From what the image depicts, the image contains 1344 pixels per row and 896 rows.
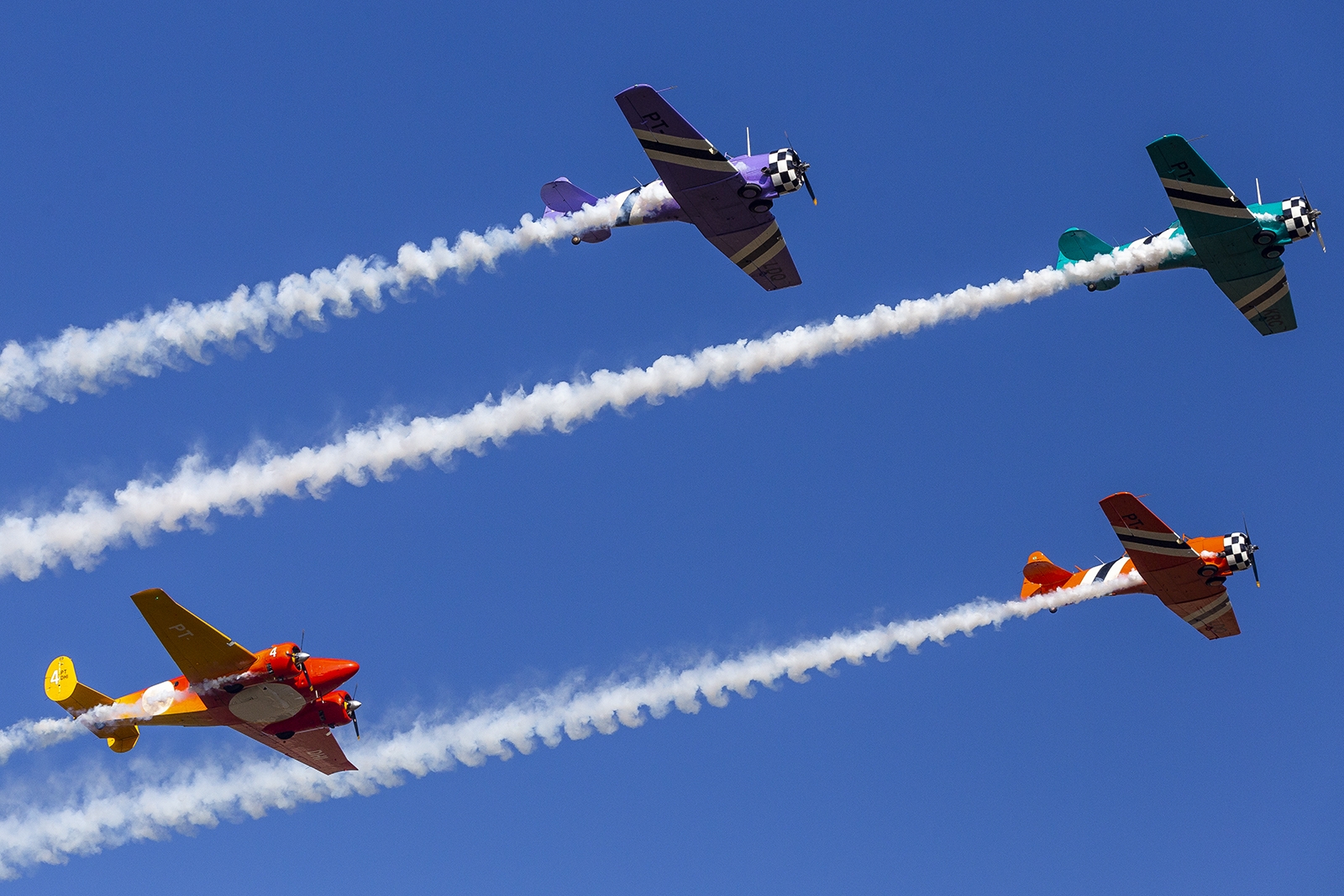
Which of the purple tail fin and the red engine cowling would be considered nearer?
the red engine cowling

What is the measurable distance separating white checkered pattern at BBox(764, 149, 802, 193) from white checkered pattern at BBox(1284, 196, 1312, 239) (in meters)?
13.5

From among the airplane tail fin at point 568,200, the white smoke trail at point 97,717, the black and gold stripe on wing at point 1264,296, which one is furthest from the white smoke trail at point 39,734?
the black and gold stripe on wing at point 1264,296

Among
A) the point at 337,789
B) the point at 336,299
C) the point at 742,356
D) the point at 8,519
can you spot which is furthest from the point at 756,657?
the point at 8,519

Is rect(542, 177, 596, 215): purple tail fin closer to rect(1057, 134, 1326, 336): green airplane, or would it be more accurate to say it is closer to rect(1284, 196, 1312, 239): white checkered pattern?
rect(1057, 134, 1326, 336): green airplane

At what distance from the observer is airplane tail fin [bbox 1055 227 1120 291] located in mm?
48469

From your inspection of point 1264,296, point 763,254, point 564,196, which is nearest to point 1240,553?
point 1264,296

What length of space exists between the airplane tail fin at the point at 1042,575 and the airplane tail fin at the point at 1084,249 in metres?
8.34

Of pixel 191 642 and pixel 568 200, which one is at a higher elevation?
pixel 568 200

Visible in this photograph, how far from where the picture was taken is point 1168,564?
46.5 meters

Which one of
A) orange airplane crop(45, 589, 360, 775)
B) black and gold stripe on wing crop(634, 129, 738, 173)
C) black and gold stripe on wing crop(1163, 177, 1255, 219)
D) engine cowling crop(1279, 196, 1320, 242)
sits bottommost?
orange airplane crop(45, 589, 360, 775)

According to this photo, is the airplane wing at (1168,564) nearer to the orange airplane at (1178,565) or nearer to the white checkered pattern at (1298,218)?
the orange airplane at (1178,565)

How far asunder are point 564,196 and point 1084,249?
609 inches

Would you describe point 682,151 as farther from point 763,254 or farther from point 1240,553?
point 1240,553

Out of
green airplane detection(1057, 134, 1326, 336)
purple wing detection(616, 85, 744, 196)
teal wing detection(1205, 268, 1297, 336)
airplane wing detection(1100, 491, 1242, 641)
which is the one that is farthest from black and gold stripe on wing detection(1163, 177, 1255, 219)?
purple wing detection(616, 85, 744, 196)
